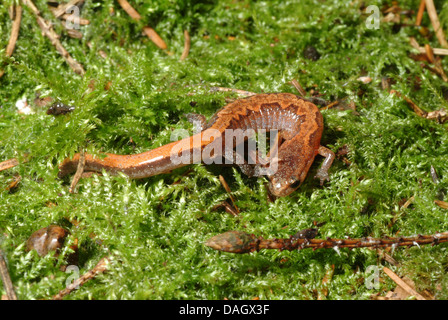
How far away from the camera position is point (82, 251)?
2273mm

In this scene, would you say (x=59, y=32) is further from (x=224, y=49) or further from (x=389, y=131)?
(x=389, y=131)

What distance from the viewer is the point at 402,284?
2.08 m

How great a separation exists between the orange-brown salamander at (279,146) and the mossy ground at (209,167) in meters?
0.10

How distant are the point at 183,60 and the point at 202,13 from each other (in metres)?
0.64

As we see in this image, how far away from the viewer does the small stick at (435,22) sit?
3557 millimetres

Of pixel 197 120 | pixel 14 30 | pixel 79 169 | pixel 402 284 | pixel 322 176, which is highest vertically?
pixel 14 30

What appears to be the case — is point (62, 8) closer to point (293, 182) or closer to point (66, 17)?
point (66, 17)

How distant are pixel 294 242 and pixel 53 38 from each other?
2793 millimetres

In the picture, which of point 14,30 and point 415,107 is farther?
point 14,30

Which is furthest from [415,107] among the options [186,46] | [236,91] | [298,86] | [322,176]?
[186,46]

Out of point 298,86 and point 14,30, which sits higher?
point 14,30

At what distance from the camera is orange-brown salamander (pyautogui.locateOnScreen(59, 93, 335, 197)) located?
2.50 m

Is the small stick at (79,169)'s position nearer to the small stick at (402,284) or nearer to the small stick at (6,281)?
the small stick at (6,281)
